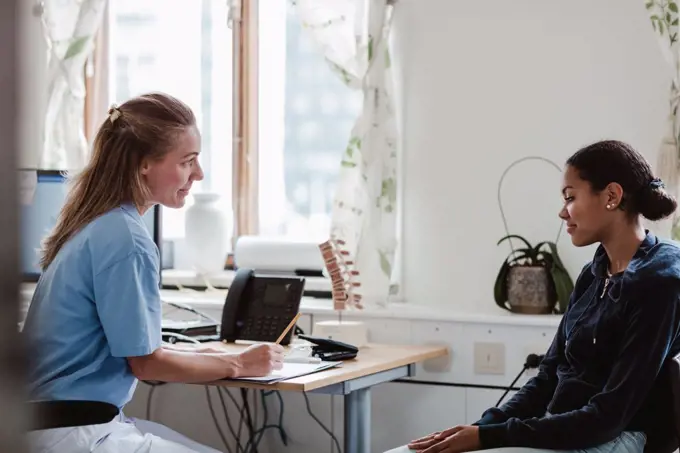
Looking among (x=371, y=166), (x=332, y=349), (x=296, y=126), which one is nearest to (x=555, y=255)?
(x=371, y=166)

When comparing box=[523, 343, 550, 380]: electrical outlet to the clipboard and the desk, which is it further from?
the clipboard

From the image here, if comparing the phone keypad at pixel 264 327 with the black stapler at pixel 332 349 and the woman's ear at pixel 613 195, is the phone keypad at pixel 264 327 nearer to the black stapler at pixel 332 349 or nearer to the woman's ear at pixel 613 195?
the black stapler at pixel 332 349

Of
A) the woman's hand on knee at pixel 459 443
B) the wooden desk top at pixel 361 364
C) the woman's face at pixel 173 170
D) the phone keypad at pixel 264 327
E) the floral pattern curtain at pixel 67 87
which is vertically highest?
the floral pattern curtain at pixel 67 87

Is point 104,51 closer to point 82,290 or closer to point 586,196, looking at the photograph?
point 82,290

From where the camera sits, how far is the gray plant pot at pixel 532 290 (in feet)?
8.86

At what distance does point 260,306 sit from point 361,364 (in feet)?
1.41

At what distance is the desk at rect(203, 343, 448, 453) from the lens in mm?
2127

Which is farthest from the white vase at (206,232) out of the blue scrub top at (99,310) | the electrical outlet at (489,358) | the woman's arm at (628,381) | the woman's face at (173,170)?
the woman's arm at (628,381)

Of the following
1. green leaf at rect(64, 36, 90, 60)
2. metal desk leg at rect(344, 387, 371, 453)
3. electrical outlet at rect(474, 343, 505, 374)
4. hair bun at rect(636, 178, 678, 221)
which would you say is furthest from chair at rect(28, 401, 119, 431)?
green leaf at rect(64, 36, 90, 60)

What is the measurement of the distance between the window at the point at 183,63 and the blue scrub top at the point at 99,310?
65.7 inches

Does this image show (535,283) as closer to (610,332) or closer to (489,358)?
(489,358)

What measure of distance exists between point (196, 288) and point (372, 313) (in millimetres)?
831

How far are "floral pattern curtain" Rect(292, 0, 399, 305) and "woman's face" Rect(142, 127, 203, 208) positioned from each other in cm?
103

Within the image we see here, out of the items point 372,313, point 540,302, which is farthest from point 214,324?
point 540,302
